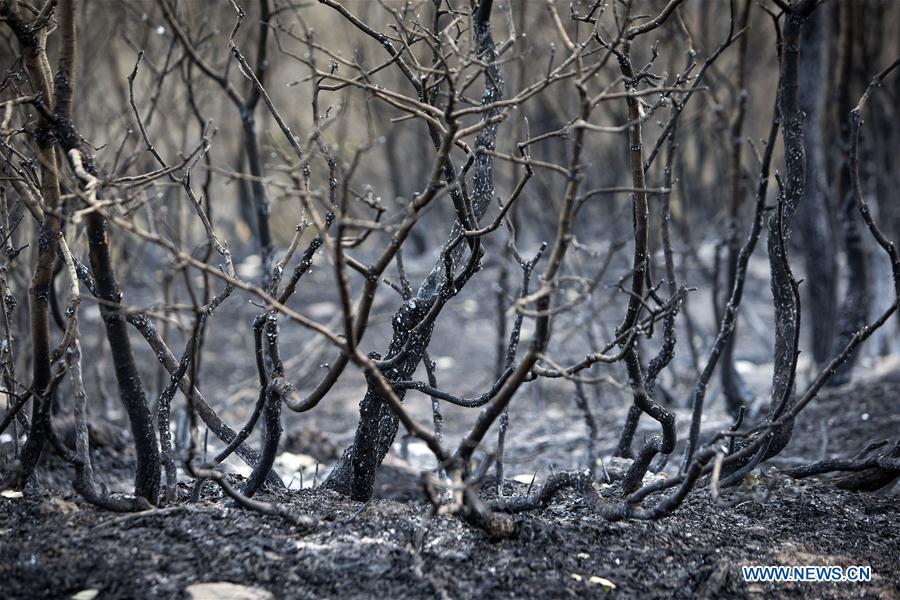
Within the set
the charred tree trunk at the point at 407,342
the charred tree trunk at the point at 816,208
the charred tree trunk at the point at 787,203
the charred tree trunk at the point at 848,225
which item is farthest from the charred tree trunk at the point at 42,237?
the charred tree trunk at the point at 848,225

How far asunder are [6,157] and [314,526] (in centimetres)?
152

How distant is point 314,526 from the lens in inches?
94.7

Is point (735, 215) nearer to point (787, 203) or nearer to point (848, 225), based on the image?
point (848, 225)

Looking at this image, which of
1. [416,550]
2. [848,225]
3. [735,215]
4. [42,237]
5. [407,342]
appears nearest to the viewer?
[416,550]

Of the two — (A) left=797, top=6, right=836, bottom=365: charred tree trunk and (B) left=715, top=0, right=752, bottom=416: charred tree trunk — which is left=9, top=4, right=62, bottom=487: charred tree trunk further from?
(A) left=797, top=6, right=836, bottom=365: charred tree trunk

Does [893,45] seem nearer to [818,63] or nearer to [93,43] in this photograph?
[818,63]

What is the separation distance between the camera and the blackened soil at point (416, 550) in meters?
2.12

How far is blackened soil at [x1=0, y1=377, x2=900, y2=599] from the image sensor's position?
212cm

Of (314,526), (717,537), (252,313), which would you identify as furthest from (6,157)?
(252,313)

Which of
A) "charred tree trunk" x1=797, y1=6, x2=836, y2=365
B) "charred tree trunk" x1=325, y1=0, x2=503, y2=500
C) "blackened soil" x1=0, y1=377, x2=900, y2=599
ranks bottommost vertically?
"blackened soil" x1=0, y1=377, x2=900, y2=599

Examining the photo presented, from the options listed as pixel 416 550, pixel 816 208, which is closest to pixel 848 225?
pixel 816 208

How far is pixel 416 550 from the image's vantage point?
7.38 feet

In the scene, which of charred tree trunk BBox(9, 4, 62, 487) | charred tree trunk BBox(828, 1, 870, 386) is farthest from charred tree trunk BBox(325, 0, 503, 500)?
charred tree trunk BBox(828, 1, 870, 386)

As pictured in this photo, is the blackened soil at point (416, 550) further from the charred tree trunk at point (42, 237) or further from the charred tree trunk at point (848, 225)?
the charred tree trunk at point (848, 225)
